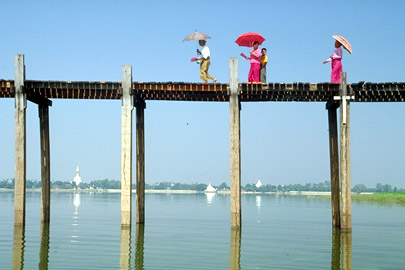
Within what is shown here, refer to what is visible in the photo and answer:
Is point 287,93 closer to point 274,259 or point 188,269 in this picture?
point 274,259

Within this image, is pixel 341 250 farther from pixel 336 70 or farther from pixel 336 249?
pixel 336 70

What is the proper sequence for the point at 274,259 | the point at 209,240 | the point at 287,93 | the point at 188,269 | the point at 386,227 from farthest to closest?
the point at 386,227
the point at 287,93
the point at 209,240
the point at 274,259
the point at 188,269

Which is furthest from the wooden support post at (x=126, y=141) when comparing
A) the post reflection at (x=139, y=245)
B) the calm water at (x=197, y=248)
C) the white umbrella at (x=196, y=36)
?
the white umbrella at (x=196, y=36)

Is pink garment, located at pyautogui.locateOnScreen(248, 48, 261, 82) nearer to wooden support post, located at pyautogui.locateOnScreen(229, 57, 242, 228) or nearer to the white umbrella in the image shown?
wooden support post, located at pyautogui.locateOnScreen(229, 57, 242, 228)

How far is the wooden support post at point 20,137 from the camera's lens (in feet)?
81.8

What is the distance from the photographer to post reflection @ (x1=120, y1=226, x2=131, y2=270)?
57.8ft

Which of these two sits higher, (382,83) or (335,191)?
(382,83)

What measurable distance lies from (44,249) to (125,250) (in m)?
2.52

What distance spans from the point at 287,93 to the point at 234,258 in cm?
906

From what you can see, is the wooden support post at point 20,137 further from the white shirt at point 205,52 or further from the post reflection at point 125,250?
the white shirt at point 205,52

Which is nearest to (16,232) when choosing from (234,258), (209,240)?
(209,240)

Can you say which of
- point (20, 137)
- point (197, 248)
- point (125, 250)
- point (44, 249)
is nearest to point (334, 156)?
point (197, 248)

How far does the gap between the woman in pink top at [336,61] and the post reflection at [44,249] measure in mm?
12305

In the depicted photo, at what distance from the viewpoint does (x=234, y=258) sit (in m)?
19.1
